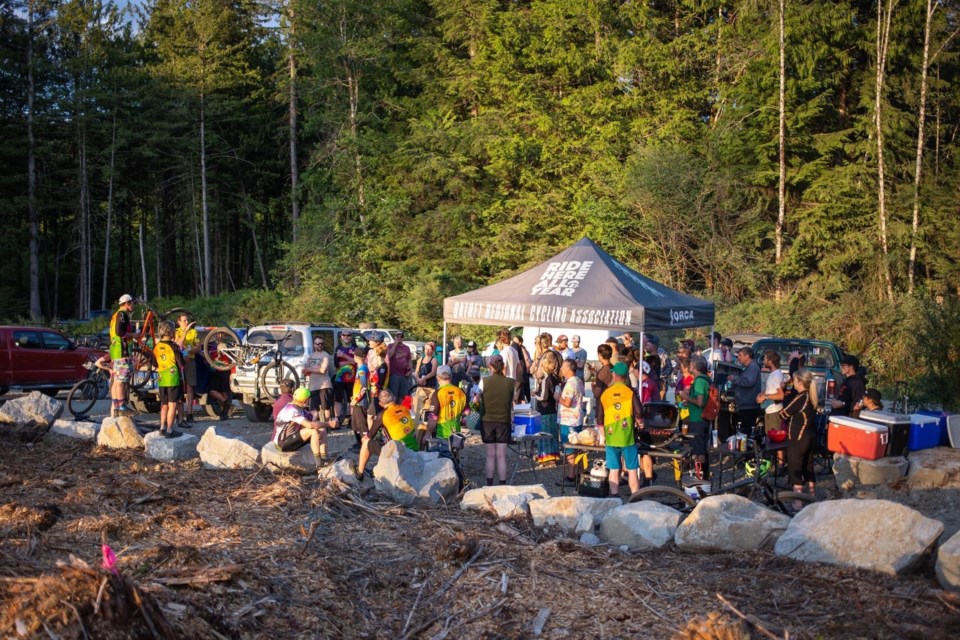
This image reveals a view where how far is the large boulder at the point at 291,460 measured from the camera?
9.08 metres

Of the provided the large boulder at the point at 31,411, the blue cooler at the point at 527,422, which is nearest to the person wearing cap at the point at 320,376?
the blue cooler at the point at 527,422

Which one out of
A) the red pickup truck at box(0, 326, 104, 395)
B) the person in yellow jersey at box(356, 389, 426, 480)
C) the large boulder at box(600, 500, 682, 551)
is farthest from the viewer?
the red pickup truck at box(0, 326, 104, 395)

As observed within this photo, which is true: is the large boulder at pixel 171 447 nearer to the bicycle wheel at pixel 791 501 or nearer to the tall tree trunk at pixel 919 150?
the bicycle wheel at pixel 791 501

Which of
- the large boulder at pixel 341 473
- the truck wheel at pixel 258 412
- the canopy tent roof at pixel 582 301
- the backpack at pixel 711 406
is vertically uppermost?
the canopy tent roof at pixel 582 301

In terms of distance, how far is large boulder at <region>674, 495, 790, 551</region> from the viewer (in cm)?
643

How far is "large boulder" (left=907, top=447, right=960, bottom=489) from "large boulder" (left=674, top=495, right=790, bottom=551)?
396 cm

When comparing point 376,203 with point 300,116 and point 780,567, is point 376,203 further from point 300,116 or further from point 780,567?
point 780,567

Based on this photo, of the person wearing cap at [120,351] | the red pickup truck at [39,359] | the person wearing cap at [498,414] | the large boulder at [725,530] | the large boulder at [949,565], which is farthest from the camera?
the red pickup truck at [39,359]

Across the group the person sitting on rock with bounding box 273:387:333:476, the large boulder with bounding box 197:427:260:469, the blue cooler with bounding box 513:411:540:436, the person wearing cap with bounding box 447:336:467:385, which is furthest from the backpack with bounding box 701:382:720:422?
the person wearing cap with bounding box 447:336:467:385

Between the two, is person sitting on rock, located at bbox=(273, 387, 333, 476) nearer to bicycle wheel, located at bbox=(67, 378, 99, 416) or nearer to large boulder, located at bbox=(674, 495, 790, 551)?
large boulder, located at bbox=(674, 495, 790, 551)

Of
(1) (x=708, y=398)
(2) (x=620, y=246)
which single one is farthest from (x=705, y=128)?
(1) (x=708, y=398)

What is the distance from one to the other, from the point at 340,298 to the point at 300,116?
12153 mm

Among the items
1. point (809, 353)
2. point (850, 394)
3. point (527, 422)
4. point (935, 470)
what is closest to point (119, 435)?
point (527, 422)

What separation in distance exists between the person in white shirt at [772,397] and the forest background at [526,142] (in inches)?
402
